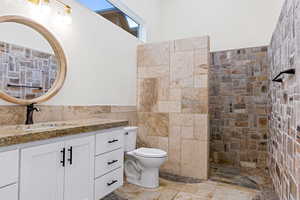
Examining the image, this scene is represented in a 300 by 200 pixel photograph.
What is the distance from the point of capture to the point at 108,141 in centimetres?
184

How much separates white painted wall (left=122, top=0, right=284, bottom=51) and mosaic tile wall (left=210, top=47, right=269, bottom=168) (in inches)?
10.7

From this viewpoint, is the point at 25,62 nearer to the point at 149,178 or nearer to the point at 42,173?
the point at 42,173

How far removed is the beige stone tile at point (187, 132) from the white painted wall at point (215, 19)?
1.75 metres

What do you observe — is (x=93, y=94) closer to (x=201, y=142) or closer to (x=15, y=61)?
(x=15, y=61)

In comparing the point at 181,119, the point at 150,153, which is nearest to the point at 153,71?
the point at 181,119

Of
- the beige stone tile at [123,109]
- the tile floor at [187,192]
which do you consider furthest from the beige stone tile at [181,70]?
the tile floor at [187,192]

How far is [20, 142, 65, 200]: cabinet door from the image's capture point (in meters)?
1.16

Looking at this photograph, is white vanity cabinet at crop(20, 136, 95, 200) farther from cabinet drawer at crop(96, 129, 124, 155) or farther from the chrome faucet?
the chrome faucet

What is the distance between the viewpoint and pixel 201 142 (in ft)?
9.07

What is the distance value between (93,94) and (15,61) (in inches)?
36.0

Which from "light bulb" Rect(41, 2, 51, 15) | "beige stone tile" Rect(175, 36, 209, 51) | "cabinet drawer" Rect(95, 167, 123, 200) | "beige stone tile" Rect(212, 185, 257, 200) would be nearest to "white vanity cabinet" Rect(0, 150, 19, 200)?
"cabinet drawer" Rect(95, 167, 123, 200)

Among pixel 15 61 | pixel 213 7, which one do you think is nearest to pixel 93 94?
pixel 15 61

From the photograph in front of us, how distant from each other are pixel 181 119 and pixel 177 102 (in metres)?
0.27

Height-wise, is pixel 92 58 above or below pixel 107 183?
above
